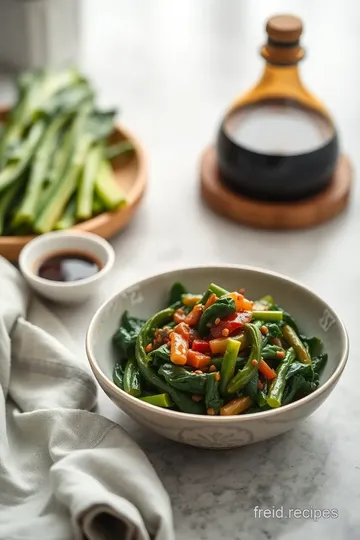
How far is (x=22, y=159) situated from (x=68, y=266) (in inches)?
11.8

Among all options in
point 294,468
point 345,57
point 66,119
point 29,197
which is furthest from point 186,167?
point 294,468

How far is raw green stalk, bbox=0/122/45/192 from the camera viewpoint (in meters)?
1.74

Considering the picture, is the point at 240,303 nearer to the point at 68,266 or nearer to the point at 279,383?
the point at 279,383

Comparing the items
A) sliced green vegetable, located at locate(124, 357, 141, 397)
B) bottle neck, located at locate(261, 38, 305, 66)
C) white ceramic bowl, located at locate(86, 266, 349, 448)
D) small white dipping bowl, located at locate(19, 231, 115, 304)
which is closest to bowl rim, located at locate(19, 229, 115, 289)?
small white dipping bowl, located at locate(19, 231, 115, 304)

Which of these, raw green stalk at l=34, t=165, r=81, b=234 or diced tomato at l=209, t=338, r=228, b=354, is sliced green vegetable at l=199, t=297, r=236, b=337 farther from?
raw green stalk at l=34, t=165, r=81, b=234

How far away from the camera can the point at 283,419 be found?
1176 millimetres

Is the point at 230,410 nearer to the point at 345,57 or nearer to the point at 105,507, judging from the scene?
the point at 105,507

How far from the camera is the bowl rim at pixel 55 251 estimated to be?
1529 millimetres

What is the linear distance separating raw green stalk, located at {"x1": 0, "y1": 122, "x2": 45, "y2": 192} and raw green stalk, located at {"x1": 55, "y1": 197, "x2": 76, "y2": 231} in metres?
0.12

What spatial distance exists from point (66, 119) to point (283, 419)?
1001mm

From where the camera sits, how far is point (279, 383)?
1229 millimetres

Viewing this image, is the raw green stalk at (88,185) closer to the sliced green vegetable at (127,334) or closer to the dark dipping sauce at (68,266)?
the dark dipping sauce at (68,266)

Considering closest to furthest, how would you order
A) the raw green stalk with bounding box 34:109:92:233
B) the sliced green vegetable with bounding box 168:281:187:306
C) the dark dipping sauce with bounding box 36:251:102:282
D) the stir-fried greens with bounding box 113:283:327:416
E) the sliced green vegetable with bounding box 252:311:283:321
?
the stir-fried greens with bounding box 113:283:327:416, the sliced green vegetable with bounding box 252:311:283:321, the sliced green vegetable with bounding box 168:281:187:306, the dark dipping sauce with bounding box 36:251:102:282, the raw green stalk with bounding box 34:109:92:233

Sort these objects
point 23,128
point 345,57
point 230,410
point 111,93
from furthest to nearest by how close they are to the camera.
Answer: point 345,57, point 111,93, point 23,128, point 230,410
